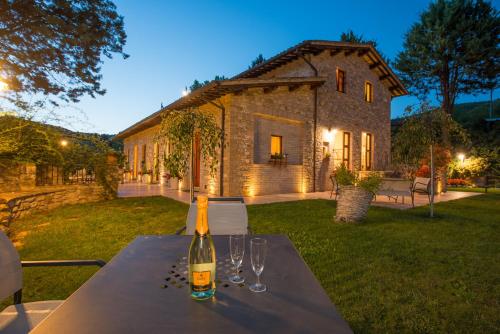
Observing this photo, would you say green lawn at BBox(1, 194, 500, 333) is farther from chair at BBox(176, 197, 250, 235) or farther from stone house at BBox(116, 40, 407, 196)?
stone house at BBox(116, 40, 407, 196)

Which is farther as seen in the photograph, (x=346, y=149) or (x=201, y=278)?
(x=346, y=149)

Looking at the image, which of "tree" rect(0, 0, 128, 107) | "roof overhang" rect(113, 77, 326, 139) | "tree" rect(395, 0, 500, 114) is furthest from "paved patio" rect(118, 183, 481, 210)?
"tree" rect(395, 0, 500, 114)

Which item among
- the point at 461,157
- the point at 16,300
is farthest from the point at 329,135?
the point at 461,157

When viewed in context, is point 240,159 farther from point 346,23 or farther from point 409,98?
point 409,98

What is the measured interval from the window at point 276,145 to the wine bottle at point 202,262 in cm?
851

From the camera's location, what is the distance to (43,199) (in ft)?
18.9

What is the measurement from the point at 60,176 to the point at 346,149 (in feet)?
34.1

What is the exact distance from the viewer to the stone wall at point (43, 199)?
14.1 ft

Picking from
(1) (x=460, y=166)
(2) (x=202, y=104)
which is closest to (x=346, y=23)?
(1) (x=460, y=166)

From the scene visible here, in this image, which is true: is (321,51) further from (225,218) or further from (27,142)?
(225,218)

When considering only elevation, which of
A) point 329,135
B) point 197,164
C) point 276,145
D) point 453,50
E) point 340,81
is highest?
point 453,50

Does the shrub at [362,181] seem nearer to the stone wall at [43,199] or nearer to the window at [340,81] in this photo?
the stone wall at [43,199]

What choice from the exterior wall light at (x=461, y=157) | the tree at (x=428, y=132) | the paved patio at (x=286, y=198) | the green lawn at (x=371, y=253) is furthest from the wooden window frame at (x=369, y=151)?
the exterior wall light at (x=461, y=157)

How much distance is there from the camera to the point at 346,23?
298 ft
